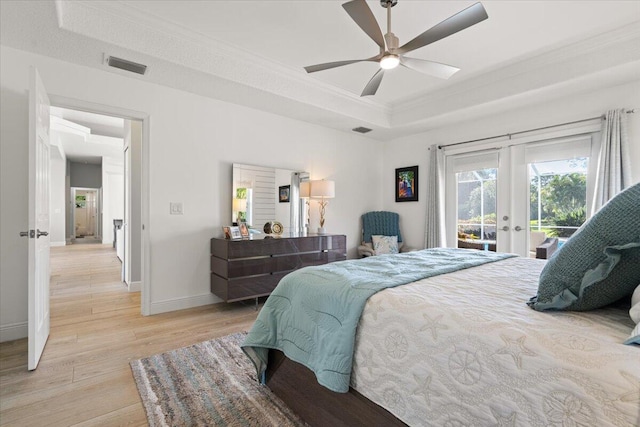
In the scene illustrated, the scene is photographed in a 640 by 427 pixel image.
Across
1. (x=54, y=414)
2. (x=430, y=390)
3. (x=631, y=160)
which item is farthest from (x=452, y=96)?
(x=54, y=414)

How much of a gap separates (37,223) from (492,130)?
4895 mm

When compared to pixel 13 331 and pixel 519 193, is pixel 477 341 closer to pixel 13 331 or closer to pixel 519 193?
pixel 13 331

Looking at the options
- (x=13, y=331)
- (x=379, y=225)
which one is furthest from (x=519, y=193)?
(x=13, y=331)

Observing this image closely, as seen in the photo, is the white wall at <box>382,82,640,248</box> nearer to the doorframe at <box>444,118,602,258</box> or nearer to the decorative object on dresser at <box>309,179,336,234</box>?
the doorframe at <box>444,118,602,258</box>

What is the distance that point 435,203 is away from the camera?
185 inches

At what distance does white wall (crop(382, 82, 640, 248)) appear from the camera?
3.12 meters

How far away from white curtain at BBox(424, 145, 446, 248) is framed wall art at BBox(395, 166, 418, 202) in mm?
286

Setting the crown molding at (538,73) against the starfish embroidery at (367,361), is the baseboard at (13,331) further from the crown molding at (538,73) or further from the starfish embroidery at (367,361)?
the crown molding at (538,73)

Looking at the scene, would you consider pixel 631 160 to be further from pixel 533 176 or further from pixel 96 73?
pixel 96 73

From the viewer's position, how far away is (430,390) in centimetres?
101

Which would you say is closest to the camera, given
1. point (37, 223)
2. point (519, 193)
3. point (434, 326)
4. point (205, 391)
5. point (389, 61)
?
point (434, 326)

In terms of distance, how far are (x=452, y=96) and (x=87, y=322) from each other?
4.83 metres

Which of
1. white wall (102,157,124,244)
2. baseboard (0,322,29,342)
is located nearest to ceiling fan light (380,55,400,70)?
baseboard (0,322,29,342)

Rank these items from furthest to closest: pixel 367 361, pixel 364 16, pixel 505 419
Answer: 1. pixel 364 16
2. pixel 367 361
3. pixel 505 419
